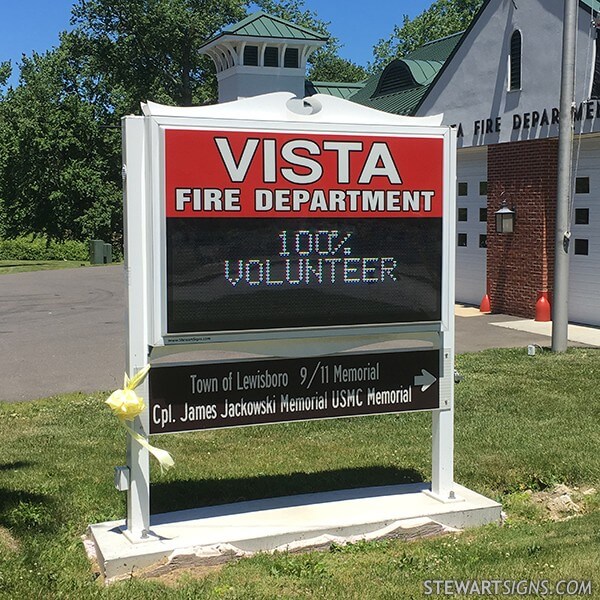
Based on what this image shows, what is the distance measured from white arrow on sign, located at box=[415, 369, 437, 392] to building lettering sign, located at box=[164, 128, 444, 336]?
433 millimetres

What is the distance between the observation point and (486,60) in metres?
18.7

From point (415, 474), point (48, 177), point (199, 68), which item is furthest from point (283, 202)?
point (199, 68)

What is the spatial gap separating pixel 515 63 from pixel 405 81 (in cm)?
955

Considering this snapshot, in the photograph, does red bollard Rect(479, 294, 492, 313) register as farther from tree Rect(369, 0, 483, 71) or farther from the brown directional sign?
tree Rect(369, 0, 483, 71)

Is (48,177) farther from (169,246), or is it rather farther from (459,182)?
(169,246)

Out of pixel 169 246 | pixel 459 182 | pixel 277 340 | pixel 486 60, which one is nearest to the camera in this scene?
pixel 169 246

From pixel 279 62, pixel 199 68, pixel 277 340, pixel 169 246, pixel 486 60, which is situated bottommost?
pixel 277 340

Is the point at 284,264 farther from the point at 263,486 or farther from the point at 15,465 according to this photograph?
the point at 15,465

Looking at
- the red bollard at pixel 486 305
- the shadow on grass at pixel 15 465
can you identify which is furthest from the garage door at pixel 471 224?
the shadow on grass at pixel 15 465

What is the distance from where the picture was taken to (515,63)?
707 inches

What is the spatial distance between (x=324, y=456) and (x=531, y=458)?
1759 mm

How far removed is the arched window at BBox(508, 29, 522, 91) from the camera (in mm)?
17844
